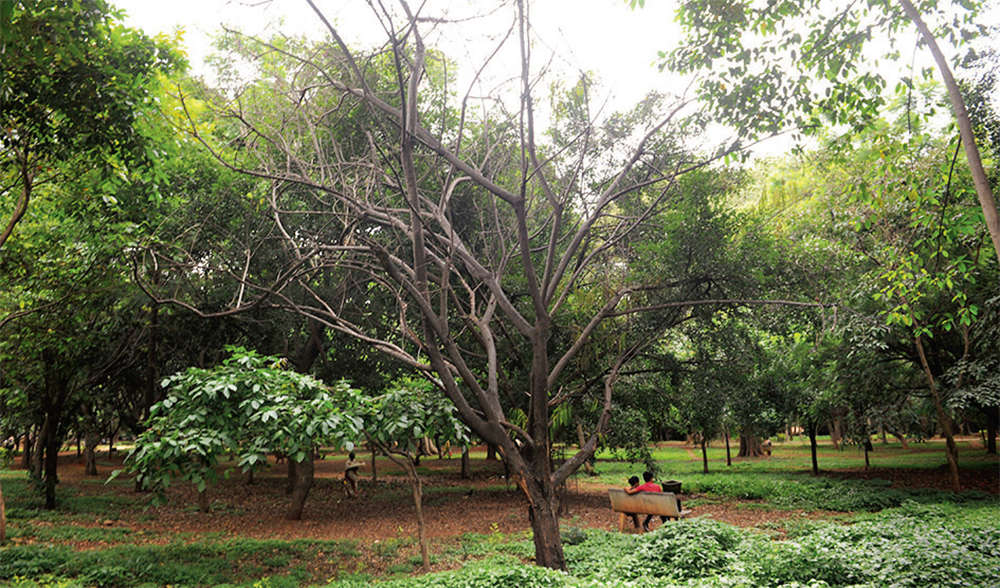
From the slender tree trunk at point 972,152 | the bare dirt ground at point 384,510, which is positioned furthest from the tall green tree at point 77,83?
the bare dirt ground at point 384,510

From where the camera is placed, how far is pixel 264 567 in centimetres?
885

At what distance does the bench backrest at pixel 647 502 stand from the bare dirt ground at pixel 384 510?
127cm

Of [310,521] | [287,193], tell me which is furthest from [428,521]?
[287,193]

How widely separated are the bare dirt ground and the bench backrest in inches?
49.9

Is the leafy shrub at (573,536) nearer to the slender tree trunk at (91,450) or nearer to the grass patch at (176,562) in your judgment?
the grass patch at (176,562)

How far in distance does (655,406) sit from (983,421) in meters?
13.3

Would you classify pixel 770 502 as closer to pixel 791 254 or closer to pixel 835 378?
pixel 835 378

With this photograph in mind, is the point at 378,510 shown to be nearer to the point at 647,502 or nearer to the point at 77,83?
the point at 647,502

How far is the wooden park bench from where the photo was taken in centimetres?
1054

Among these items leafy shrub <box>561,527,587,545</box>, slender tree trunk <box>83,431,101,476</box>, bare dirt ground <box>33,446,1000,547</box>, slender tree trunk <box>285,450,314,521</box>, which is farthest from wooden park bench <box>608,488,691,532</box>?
slender tree trunk <box>83,431,101,476</box>

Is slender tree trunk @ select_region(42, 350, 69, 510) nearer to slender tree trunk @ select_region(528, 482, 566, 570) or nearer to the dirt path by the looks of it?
the dirt path

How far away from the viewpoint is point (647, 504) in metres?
11.0

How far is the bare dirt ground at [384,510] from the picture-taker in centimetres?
1225

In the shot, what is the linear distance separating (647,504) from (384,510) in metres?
7.15
